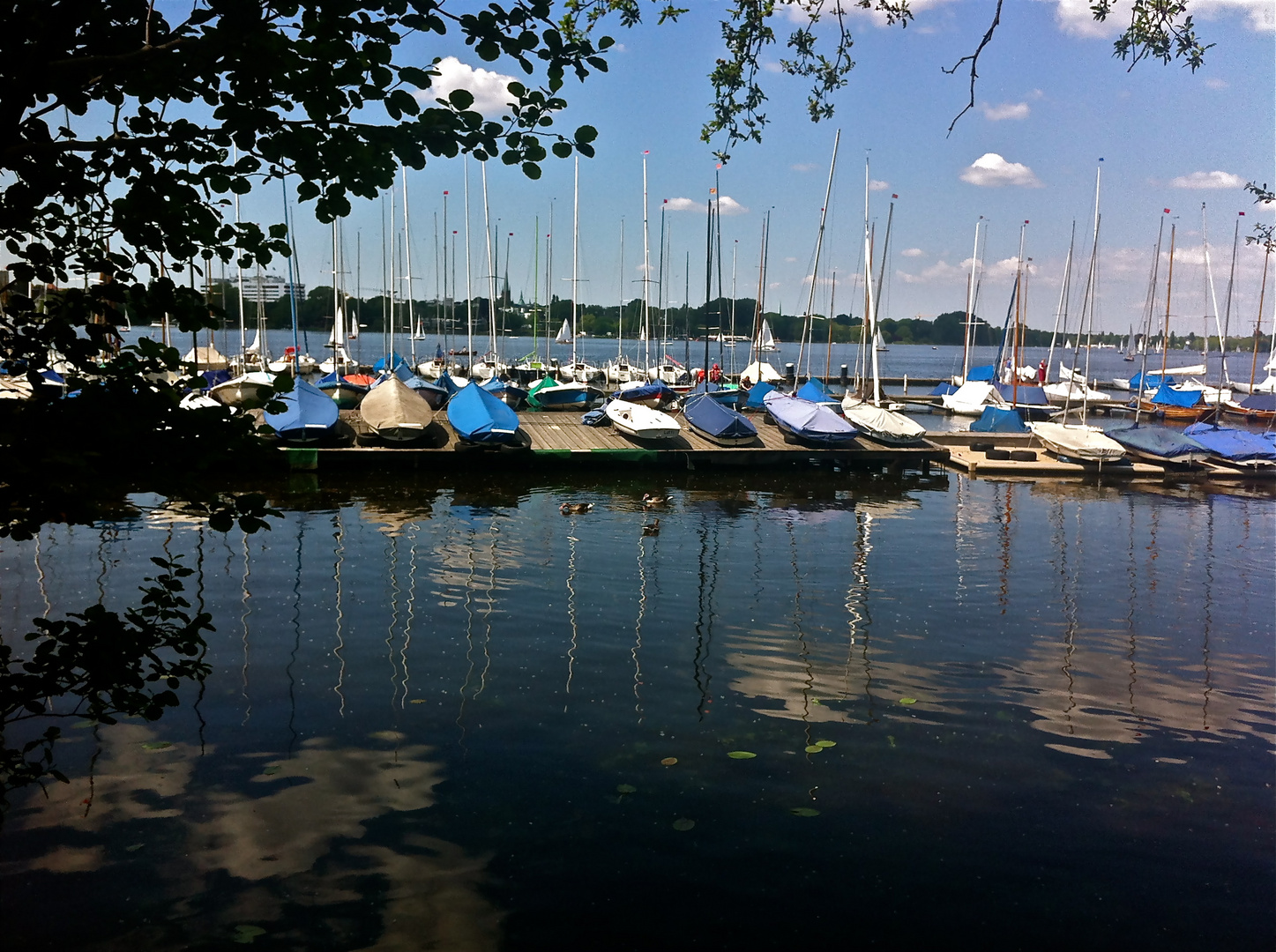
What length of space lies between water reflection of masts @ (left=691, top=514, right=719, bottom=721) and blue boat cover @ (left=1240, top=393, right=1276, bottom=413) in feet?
139

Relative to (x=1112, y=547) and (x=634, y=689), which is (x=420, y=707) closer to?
(x=634, y=689)

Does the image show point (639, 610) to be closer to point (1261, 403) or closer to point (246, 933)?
point (246, 933)

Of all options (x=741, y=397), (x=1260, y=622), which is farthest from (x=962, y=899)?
(x=741, y=397)

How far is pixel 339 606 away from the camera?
582 inches

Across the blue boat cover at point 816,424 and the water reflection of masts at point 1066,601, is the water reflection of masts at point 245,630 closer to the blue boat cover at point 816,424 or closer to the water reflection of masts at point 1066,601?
the water reflection of masts at point 1066,601

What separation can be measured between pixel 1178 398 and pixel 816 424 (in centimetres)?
3105

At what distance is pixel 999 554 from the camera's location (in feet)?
66.1

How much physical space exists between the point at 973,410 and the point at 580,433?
25.6m

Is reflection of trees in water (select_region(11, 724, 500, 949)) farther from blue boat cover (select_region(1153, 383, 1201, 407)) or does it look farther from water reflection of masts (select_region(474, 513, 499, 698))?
blue boat cover (select_region(1153, 383, 1201, 407))

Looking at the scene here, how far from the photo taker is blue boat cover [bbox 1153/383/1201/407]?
5091 centimetres

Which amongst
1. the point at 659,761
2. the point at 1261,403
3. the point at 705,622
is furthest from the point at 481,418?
the point at 1261,403

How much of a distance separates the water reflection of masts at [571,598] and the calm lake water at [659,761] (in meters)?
0.09

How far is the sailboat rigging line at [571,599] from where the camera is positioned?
12000mm

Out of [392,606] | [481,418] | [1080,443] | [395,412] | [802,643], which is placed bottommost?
[802,643]
